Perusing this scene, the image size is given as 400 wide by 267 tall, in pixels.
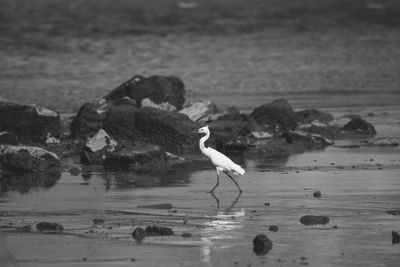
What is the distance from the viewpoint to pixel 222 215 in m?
16.3

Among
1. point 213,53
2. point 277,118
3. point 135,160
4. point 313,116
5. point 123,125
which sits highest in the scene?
point 123,125

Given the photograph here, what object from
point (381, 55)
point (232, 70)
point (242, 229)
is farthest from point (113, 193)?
point (381, 55)

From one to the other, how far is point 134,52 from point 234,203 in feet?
110

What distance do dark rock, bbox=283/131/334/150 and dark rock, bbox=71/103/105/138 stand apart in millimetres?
4036

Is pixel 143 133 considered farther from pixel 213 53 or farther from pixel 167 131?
pixel 213 53

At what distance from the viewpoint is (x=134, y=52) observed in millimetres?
50656

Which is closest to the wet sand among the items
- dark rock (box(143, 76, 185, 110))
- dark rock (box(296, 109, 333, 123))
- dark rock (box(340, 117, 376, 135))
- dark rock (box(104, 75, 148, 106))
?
dark rock (box(340, 117, 376, 135))

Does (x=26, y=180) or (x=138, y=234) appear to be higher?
(x=138, y=234)

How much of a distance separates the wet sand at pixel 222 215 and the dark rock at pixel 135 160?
0.75m

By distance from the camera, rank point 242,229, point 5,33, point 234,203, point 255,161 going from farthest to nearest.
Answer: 1. point 5,33
2. point 255,161
3. point 234,203
4. point 242,229

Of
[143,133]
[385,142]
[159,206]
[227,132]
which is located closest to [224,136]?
[227,132]

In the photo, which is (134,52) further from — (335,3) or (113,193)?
(335,3)

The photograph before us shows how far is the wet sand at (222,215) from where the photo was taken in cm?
1355

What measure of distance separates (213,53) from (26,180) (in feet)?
99.5
